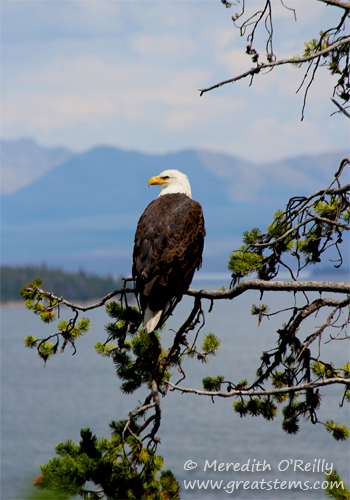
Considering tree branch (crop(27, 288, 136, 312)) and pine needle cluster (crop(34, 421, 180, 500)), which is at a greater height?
tree branch (crop(27, 288, 136, 312))

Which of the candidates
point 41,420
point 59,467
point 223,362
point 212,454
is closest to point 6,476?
point 212,454

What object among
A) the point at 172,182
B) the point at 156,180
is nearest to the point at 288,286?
the point at 172,182

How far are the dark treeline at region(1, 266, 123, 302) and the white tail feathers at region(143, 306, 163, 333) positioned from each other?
225 ft

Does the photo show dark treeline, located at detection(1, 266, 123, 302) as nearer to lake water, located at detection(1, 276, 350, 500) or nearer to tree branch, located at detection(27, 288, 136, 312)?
lake water, located at detection(1, 276, 350, 500)

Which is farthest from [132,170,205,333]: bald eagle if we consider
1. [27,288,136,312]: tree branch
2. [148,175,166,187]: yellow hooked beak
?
[148,175,166,187]: yellow hooked beak

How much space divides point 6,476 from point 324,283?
43.7 meters

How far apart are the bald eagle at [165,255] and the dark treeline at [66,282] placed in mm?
67855

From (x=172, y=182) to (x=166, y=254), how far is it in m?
1.81

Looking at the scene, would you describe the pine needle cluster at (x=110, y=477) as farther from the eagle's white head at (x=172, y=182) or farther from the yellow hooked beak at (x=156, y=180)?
the yellow hooked beak at (x=156, y=180)

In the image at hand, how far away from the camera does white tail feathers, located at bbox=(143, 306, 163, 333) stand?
3964 millimetres

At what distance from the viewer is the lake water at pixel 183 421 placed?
44.1 meters

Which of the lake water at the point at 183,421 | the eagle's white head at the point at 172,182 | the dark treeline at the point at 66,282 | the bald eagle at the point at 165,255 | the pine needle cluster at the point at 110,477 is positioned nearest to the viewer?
the pine needle cluster at the point at 110,477

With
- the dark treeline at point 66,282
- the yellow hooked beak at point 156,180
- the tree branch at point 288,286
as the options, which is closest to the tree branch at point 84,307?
the tree branch at point 288,286

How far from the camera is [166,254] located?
14.2 feet
